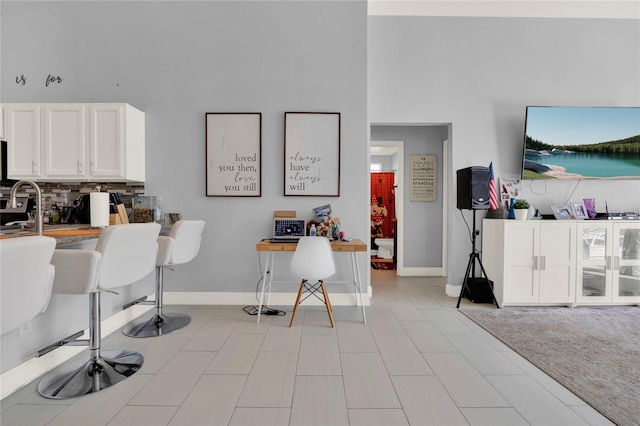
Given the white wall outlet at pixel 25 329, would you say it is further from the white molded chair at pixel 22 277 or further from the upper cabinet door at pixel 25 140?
the upper cabinet door at pixel 25 140

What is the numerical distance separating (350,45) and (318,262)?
2461 millimetres

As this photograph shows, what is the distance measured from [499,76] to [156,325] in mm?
4770

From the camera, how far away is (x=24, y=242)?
1290 millimetres

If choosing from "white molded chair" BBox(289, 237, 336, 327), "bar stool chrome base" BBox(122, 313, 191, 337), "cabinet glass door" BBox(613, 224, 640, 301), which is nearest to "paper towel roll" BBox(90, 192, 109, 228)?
"bar stool chrome base" BBox(122, 313, 191, 337)

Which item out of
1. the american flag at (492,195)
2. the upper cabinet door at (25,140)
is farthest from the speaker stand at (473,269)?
the upper cabinet door at (25,140)

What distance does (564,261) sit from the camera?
368cm

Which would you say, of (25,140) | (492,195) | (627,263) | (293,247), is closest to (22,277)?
(293,247)

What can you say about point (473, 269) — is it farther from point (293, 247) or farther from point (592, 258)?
point (293, 247)

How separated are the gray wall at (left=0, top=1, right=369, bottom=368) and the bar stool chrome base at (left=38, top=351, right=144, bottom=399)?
149 cm

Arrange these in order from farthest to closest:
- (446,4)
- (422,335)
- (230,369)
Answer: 1. (446,4)
2. (422,335)
3. (230,369)

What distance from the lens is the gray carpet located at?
201 centimetres

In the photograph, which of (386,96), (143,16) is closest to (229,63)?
(143,16)

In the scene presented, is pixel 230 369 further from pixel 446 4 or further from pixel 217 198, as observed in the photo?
pixel 446 4

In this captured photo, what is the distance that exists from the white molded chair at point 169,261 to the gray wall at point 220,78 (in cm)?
61
